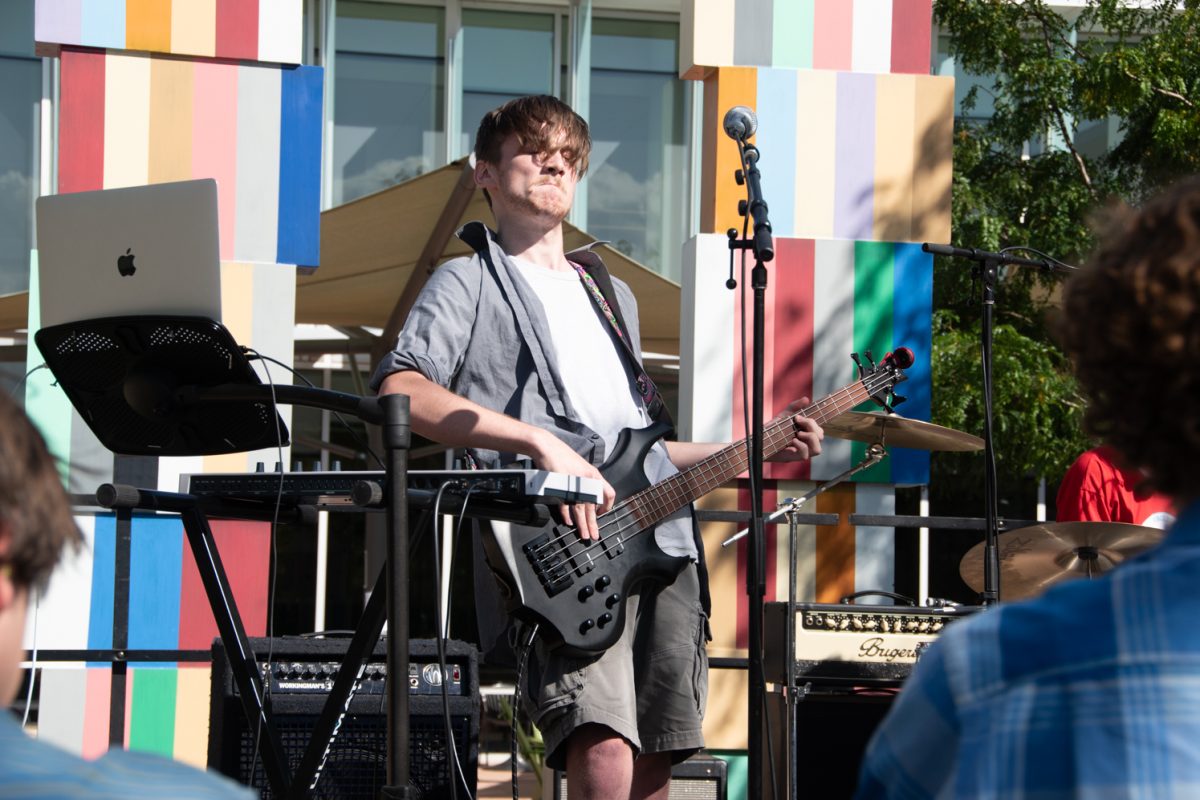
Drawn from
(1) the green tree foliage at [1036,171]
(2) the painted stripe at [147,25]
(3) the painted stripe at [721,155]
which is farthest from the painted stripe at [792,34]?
(1) the green tree foliage at [1036,171]

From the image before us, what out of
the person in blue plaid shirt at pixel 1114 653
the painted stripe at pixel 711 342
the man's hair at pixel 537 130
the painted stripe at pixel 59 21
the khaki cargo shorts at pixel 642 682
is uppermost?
the painted stripe at pixel 59 21

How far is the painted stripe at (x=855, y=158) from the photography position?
415 cm

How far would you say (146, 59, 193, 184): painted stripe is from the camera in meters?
3.88

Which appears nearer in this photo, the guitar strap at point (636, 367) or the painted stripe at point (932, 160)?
the guitar strap at point (636, 367)

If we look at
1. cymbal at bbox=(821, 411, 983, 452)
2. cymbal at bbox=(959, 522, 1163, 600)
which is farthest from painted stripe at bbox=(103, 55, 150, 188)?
cymbal at bbox=(959, 522, 1163, 600)

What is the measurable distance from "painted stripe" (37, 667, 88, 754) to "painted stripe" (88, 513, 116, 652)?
97mm

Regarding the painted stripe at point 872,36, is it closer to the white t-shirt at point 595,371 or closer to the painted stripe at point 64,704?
the white t-shirt at point 595,371

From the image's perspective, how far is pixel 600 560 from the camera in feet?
8.20

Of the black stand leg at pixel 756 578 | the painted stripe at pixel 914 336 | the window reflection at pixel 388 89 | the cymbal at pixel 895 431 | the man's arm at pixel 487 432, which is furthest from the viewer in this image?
the window reflection at pixel 388 89

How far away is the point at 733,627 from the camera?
3.96 m

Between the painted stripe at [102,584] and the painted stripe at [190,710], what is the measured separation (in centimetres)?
22

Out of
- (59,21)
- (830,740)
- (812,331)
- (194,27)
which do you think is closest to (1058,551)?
(830,740)

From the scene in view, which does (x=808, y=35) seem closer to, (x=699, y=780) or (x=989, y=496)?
(x=989, y=496)

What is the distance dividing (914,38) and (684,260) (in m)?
1.01
